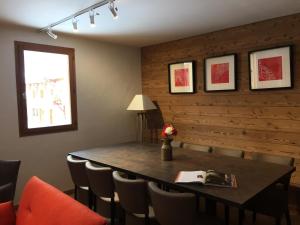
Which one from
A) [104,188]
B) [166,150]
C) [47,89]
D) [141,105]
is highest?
[47,89]

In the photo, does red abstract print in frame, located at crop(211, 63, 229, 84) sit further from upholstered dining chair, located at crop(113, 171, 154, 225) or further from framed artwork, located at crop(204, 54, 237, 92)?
upholstered dining chair, located at crop(113, 171, 154, 225)

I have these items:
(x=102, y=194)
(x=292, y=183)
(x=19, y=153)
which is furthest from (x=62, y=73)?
(x=292, y=183)

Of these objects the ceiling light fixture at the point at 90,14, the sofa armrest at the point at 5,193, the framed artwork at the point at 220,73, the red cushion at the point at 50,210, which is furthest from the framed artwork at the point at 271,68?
the sofa armrest at the point at 5,193

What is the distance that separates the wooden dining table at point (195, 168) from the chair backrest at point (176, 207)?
0.46 feet

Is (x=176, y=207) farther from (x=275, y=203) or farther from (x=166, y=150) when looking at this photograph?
(x=275, y=203)

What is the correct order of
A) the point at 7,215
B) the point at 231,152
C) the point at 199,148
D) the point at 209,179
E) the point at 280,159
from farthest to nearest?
the point at 199,148 < the point at 231,152 < the point at 280,159 < the point at 209,179 < the point at 7,215

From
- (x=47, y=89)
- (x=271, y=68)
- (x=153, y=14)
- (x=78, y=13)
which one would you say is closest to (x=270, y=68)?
(x=271, y=68)

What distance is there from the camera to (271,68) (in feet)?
10.5

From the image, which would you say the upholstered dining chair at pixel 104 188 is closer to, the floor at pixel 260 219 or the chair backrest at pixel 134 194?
the chair backrest at pixel 134 194

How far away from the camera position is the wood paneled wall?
3102 millimetres

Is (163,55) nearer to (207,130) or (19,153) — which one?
(207,130)

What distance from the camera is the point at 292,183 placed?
124 inches

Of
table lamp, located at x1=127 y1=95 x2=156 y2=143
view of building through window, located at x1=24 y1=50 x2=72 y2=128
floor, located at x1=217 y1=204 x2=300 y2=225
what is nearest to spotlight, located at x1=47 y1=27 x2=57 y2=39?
view of building through window, located at x1=24 y1=50 x2=72 y2=128

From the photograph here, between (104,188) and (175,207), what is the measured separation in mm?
861
